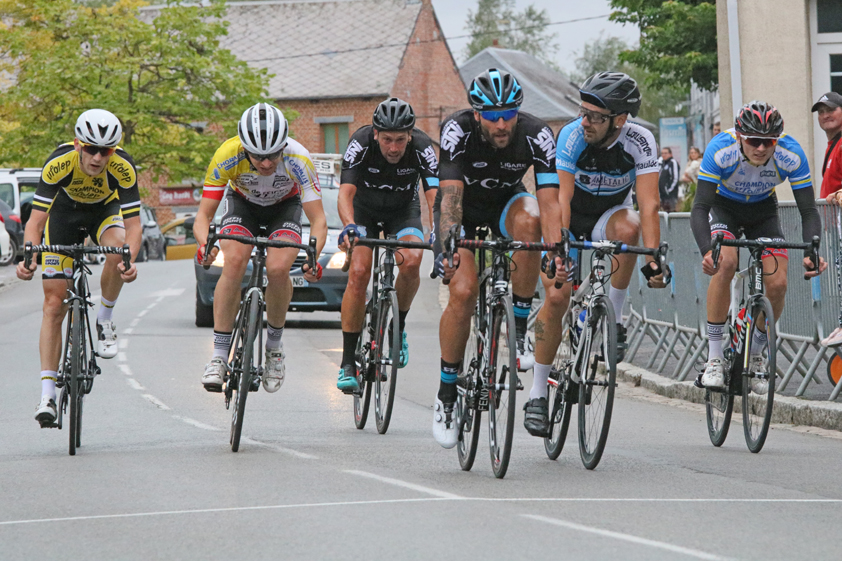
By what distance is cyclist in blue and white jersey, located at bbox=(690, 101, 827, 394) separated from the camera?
27.8 feet

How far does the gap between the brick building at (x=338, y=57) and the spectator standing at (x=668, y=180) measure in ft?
130

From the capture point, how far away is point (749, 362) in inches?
334

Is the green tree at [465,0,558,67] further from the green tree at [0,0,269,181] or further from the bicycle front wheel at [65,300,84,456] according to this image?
the bicycle front wheel at [65,300,84,456]

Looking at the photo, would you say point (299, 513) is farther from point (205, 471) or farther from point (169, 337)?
point (169, 337)

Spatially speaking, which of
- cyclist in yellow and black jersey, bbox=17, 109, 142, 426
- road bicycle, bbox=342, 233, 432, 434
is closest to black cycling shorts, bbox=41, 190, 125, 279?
cyclist in yellow and black jersey, bbox=17, 109, 142, 426

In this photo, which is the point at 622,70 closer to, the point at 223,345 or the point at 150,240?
the point at 150,240

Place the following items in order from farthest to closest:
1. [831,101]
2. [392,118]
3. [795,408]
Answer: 1. [831,101]
2. [795,408]
3. [392,118]

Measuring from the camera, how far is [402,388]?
12.4 m

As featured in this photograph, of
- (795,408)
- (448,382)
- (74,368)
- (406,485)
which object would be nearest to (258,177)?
(74,368)

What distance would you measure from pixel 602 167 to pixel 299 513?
2.88 meters

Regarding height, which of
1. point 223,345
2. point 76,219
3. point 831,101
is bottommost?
point 223,345

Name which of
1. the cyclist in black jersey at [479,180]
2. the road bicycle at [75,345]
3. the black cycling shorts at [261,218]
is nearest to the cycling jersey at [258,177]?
the black cycling shorts at [261,218]

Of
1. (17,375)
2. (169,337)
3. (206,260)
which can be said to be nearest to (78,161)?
(206,260)

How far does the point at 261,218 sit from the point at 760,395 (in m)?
3.39
